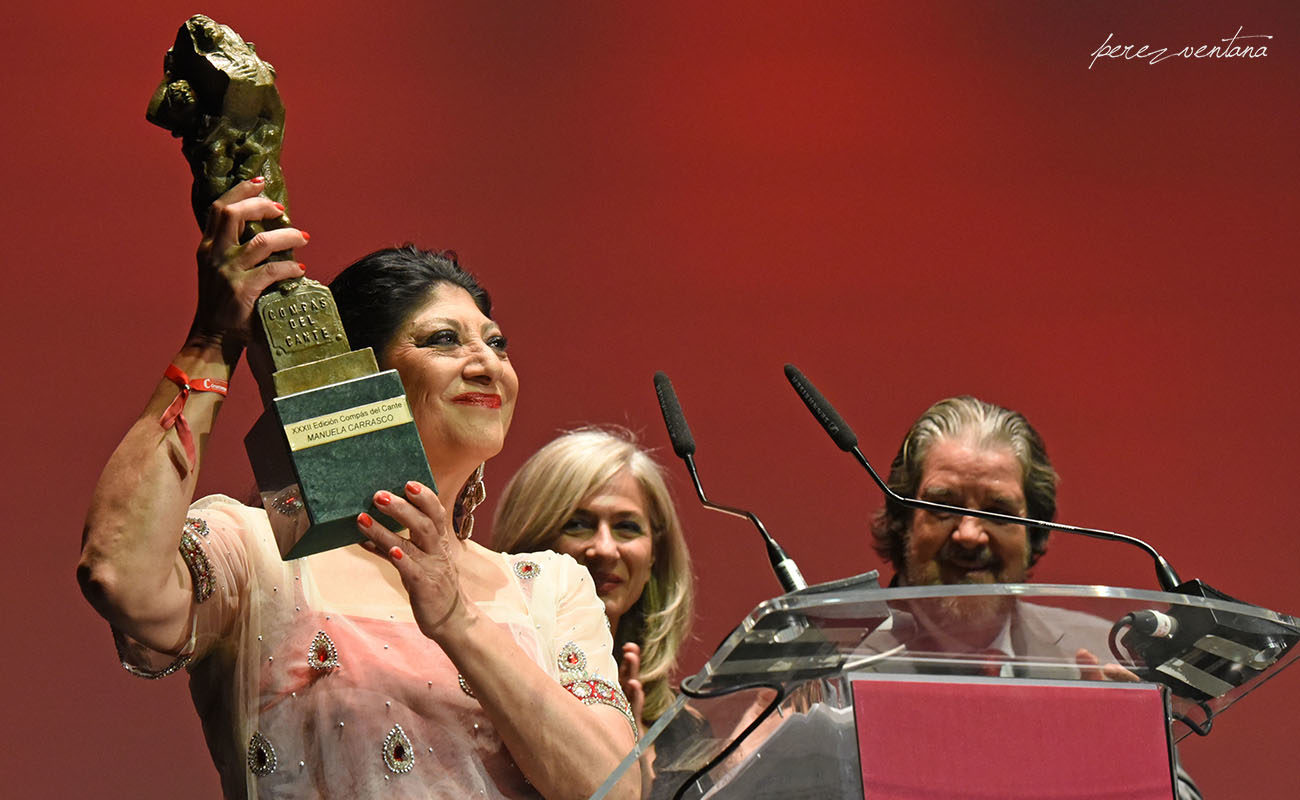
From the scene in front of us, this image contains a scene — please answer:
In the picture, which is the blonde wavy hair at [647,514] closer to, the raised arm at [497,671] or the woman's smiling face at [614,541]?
the woman's smiling face at [614,541]

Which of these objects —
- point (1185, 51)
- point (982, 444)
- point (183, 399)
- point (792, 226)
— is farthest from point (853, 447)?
point (1185, 51)

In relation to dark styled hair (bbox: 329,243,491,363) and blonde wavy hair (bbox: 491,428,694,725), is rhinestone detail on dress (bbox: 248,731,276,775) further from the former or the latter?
blonde wavy hair (bbox: 491,428,694,725)

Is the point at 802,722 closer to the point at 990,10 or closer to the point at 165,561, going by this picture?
the point at 165,561

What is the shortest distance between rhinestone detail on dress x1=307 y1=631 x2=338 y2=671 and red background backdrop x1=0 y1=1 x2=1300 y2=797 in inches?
38.3

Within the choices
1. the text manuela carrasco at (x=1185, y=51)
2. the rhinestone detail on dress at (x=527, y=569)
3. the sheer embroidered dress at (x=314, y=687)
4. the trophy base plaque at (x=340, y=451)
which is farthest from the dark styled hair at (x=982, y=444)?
the trophy base plaque at (x=340, y=451)

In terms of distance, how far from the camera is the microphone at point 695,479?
4.36 feet

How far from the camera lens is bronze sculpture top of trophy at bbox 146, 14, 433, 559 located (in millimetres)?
1413

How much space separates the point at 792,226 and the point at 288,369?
1.88m

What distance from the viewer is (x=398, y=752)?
5.11 ft

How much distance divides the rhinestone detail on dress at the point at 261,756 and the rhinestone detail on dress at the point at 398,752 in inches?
4.8

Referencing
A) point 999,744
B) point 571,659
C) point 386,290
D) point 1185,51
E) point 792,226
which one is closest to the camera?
point 999,744

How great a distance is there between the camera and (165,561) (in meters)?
1.39

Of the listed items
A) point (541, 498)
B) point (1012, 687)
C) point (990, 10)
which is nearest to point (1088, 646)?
point (1012, 687)

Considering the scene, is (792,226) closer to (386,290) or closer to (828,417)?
(386,290)
